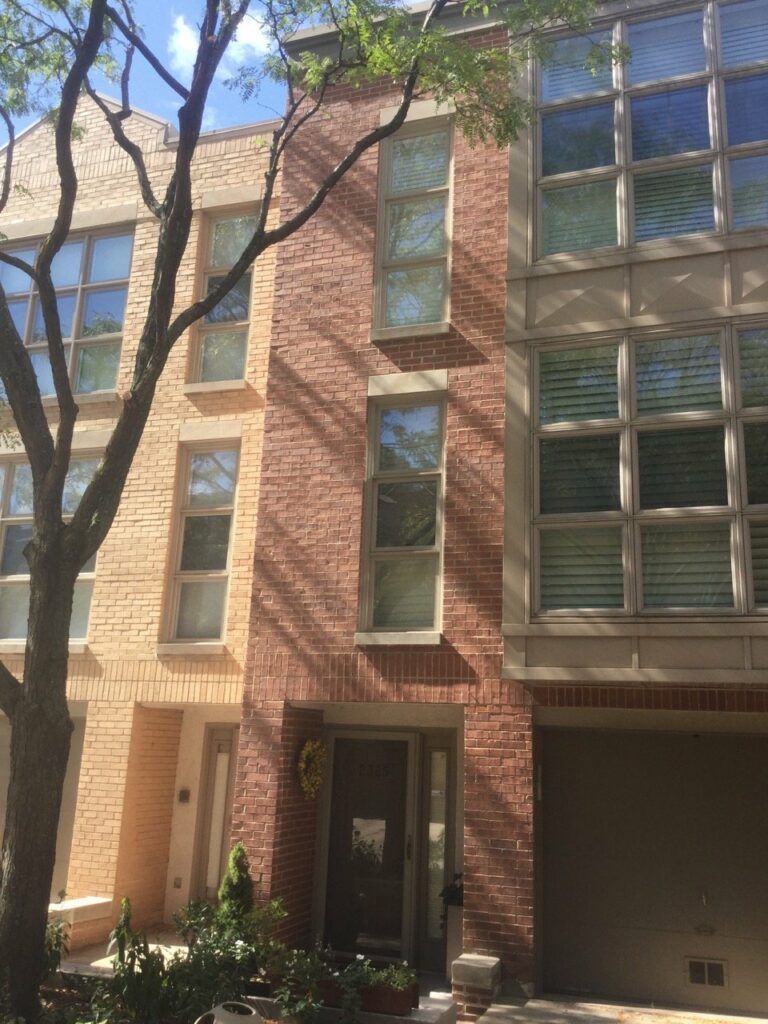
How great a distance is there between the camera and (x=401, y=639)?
889cm

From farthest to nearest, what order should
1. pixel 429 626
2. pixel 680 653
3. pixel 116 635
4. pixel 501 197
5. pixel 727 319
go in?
1. pixel 116 635
2. pixel 501 197
3. pixel 429 626
4. pixel 727 319
5. pixel 680 653

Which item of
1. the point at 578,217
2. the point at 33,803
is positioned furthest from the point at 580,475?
the point at 33,803

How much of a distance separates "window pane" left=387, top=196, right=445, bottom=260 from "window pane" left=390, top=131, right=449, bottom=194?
0.72 feet

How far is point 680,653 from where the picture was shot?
307 inches

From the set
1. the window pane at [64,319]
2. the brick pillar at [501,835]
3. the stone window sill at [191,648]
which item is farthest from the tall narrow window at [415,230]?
the window pane at [64,319]

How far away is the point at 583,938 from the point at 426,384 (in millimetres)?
→ 5678

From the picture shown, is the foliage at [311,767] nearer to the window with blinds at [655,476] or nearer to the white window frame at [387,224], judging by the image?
the window with blinds at [655,476]

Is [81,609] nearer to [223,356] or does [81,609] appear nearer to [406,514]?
[223,356]

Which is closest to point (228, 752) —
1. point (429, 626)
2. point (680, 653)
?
point (429, 626)

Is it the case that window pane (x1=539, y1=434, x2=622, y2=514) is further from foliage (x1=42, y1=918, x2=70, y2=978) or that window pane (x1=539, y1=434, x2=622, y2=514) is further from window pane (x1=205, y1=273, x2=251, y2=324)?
foliage (x1=42, y1=918, x2=70, y2=978)

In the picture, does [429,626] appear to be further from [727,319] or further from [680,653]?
[727,319]

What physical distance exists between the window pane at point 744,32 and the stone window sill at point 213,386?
628cm

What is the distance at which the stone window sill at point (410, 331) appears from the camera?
9.64 m

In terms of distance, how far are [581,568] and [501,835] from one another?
2.52 m
